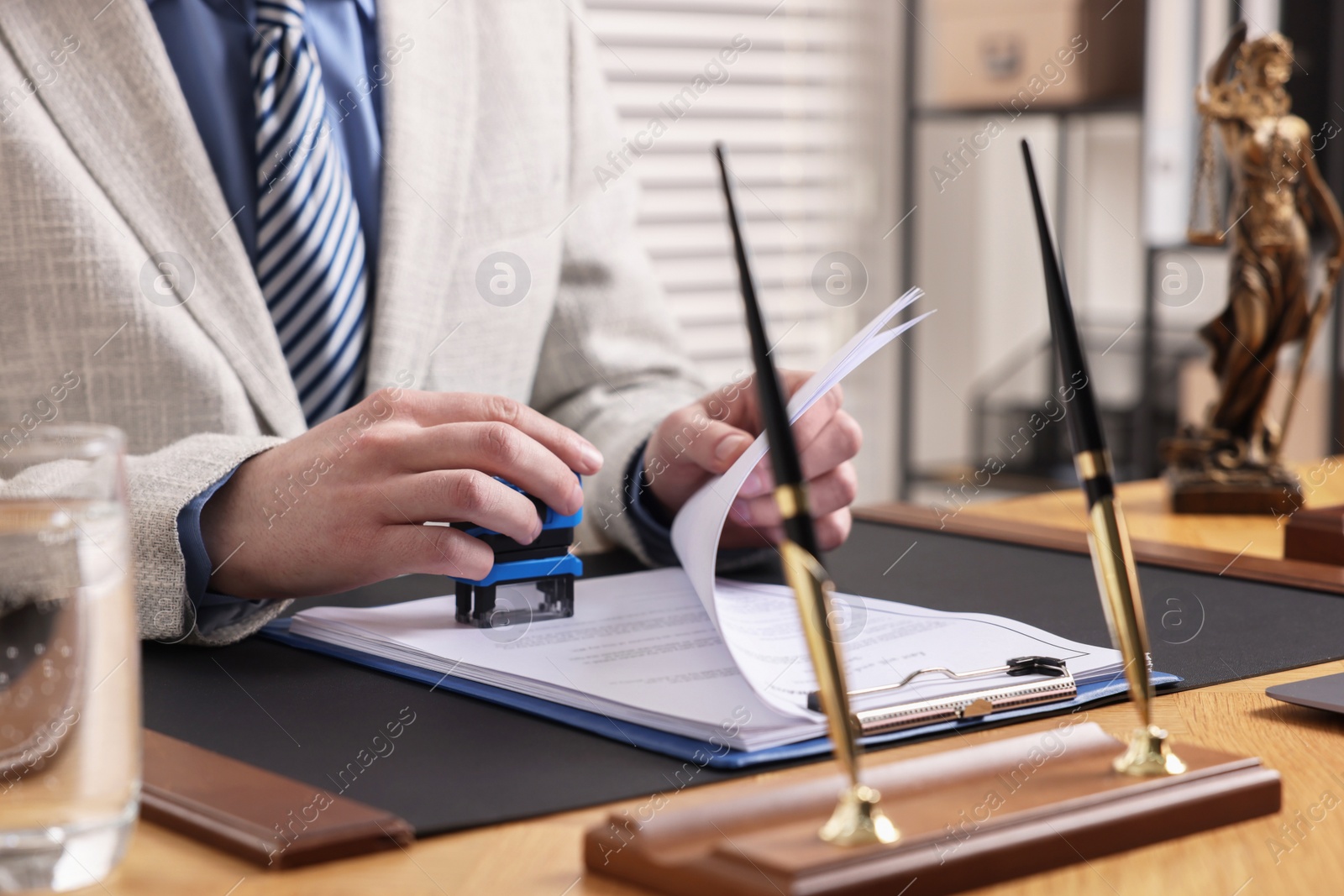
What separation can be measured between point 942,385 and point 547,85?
2261 mm

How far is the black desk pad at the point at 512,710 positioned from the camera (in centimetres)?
53

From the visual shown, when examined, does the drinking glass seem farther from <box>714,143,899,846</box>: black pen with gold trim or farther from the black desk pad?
<box>714,143,899,846</box>: black pen with gold trim

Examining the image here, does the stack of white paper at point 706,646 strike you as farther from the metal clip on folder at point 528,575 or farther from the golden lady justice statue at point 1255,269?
the golden lady justice statue at point 1255,269

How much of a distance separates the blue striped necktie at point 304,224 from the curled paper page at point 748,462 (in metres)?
0.51

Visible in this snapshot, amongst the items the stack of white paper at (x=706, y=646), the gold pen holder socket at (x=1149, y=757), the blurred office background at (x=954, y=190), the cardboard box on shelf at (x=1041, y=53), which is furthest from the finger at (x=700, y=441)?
the cardboard box on shelf at (x=1041, y=53)

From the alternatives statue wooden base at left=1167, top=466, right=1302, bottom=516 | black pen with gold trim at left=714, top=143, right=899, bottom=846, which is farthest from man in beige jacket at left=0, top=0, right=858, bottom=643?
statue wooden base at left=1167, top=466, right=1302, bottom=516

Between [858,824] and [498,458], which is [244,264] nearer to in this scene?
[498,458]

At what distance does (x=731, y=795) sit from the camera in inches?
18.1

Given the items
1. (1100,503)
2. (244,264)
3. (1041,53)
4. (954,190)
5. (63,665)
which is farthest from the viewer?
(954,190)

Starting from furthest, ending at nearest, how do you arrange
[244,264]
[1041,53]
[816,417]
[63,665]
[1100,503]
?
[1041,53], [244,264], [816,417], [1100,503], [63,665]

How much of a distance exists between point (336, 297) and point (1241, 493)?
821 mm

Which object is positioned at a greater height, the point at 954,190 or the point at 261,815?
the point at 954,190

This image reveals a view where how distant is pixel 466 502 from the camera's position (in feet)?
2.45

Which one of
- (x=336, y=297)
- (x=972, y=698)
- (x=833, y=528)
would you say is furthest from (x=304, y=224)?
(x=972, y=698)
